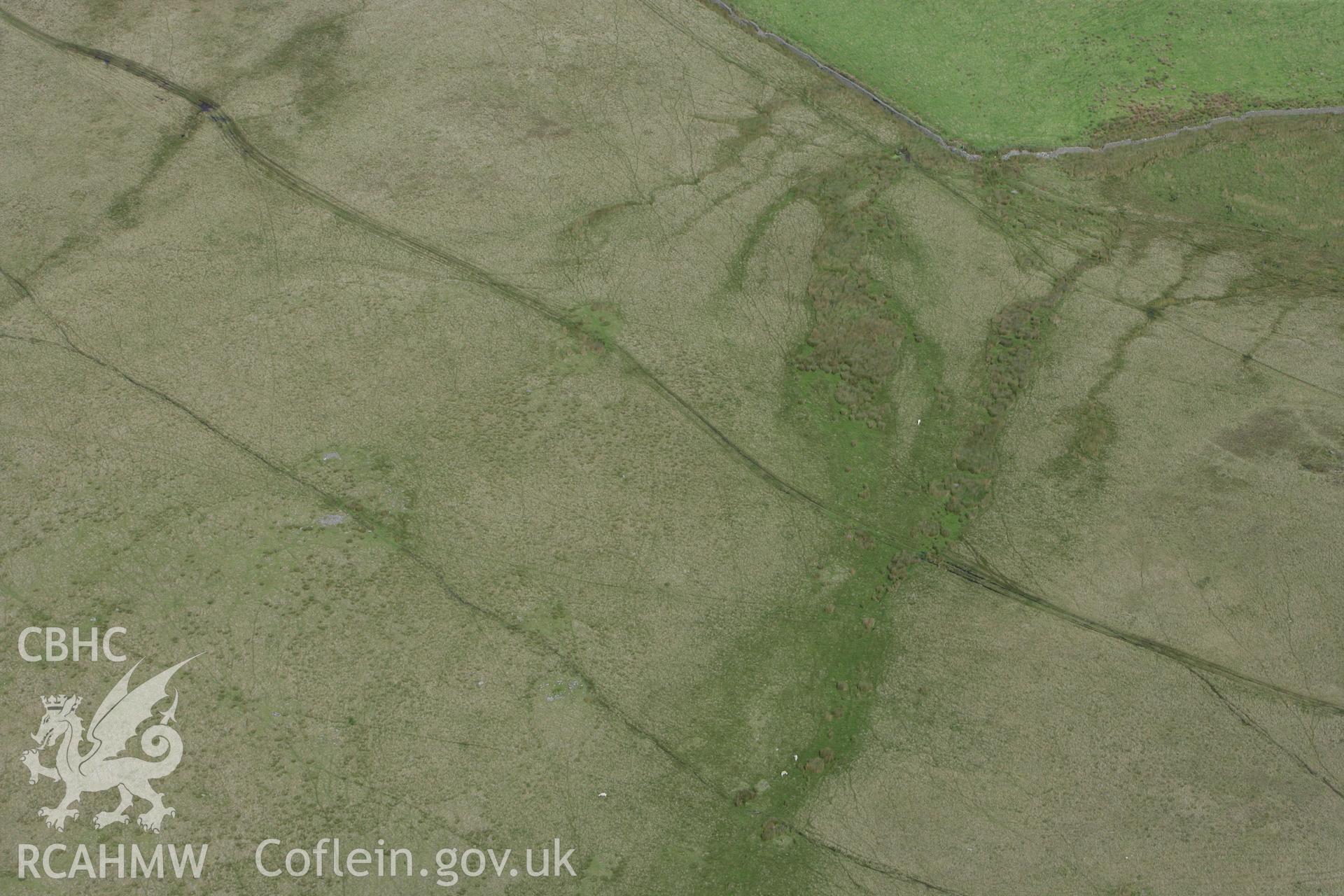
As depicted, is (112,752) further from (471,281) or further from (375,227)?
(375,227)

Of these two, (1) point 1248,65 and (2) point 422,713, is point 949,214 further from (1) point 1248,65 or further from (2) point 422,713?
(2) point 422,713

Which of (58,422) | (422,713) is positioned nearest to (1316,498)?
(422,713)

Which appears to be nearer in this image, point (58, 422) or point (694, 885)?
point (694, 885)

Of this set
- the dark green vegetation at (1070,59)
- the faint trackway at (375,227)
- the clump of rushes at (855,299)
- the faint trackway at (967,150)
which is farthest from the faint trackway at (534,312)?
the clump of rushes at (855,299)

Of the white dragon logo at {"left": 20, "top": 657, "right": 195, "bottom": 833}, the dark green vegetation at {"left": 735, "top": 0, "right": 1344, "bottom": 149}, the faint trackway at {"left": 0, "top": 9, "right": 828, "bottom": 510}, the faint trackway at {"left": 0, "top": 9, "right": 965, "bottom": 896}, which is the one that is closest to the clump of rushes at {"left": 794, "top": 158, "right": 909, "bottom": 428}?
the faint trackway at {"left": 0, "top": 9, "right": 828, "bottom": 510}

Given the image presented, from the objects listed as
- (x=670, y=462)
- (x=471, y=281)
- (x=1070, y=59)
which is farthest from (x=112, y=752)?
(x=1070, y=59)

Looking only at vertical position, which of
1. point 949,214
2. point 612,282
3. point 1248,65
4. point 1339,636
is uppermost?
point 1248,65
